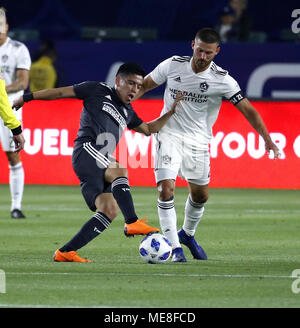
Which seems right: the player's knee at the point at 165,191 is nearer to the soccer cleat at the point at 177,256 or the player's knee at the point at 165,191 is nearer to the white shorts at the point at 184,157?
the white shorts at the point at 184,157

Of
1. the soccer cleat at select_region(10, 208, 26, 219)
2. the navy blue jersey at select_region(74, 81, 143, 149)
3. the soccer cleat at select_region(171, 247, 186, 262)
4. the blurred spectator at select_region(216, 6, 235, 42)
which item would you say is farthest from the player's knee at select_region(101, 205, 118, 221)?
the blurred spectator at select_region(216, 6, 235, 42)

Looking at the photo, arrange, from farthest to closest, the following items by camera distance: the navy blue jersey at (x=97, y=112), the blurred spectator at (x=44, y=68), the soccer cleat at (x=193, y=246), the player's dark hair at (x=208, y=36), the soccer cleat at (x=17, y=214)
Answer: the blurred spectator at (x=44, y=68) < the soccer cleat at (x=17, y=214) < the soccer cleat at (x=193, y=246) < the player's dark hair at (x=208, y=36) < the navy blue jersey at (x=97, y=112)

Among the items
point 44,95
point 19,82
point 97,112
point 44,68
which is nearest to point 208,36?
point 97,112

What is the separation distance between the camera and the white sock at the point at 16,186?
494 inches

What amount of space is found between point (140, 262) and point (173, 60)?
1.96m

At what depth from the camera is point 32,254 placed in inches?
359

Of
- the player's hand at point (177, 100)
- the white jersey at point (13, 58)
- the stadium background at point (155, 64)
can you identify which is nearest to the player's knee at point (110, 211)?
the player's hand at point (177, 100)

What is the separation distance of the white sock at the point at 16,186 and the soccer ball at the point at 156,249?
4.33 m

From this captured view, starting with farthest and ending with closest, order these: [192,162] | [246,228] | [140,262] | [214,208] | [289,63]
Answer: [289,63] < [214,208] < [246,228] < [192,162] < [140,262]

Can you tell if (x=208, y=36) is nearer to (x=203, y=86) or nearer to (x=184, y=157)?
(x=203, y=86)

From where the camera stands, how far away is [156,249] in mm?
8422

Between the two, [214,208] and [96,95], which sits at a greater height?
[96,95]
